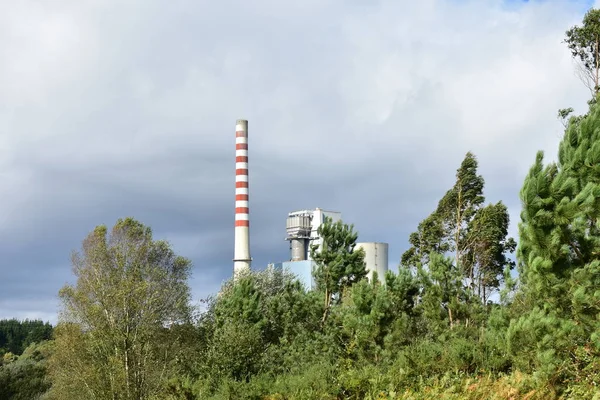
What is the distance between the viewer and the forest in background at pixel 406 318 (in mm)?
13859

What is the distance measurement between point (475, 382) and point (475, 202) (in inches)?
730

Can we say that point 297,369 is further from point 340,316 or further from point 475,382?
point 475,382

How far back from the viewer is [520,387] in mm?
15570

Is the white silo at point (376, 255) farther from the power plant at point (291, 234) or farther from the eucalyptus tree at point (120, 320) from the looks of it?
the eucalyptus tree at point (120, 320)

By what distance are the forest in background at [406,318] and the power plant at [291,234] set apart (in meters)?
14.2

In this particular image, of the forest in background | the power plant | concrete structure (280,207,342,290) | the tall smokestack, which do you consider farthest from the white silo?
the forest in background

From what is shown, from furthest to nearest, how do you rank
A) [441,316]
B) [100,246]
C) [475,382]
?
1. [100,246]
2. [441,316]
3. [475,382]

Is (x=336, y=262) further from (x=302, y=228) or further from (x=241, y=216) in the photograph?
(x=302, y=228)

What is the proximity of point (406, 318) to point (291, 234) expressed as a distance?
39.3m

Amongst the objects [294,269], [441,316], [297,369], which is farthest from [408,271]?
[294,269]

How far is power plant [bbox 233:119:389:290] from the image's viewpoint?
52.4 meters

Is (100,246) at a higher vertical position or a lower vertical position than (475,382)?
higher

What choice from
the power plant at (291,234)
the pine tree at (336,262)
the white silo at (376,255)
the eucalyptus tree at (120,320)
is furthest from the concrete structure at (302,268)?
the pine tree at (336,262)

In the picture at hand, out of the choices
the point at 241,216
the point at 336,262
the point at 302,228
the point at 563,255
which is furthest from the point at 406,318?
the point at 302,228
